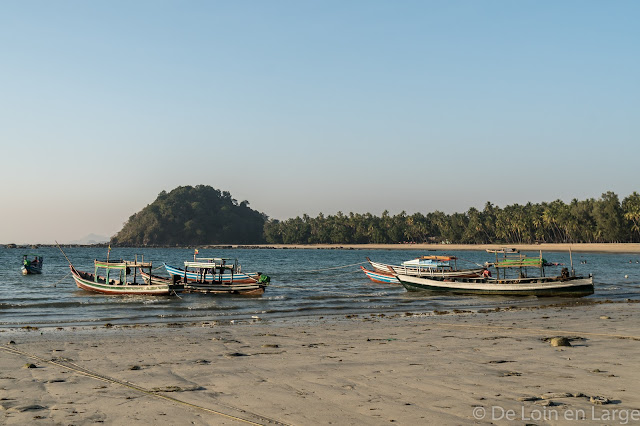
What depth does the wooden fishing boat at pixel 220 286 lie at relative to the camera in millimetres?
43062

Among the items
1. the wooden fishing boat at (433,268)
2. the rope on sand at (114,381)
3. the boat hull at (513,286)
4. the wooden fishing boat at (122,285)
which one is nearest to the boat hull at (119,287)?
the wooden fishing boat at (122,285)

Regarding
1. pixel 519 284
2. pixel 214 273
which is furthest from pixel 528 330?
pixel 214 273

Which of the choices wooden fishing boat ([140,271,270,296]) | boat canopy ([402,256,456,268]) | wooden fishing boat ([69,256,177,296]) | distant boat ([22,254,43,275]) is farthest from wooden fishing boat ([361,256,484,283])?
distant boat ([22,254,43,275])

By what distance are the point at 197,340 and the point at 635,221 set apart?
171038 millimetres

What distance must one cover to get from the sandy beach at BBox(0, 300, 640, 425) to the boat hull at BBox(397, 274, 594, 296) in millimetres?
18154

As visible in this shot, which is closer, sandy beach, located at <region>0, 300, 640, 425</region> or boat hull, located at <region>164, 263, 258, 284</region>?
sandy beach, located at <region>0, 300, 640, 425</region>

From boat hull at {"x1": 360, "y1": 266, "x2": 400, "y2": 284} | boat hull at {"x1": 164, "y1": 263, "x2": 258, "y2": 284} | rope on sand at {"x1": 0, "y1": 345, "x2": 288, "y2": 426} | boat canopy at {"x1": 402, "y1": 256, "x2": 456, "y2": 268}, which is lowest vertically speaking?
boat hull at {"x1": 360, "y1": 266, "x2": 400, "y2": 284}

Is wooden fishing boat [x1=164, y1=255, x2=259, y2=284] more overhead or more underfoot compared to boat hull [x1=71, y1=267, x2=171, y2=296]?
more overhead

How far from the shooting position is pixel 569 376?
38.7ft

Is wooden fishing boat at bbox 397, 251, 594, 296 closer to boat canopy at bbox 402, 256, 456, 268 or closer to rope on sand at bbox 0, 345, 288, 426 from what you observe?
boat canopy at bbox 402, 256, 456, 268

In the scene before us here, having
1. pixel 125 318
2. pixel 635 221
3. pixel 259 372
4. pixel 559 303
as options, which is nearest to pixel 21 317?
pixel 125 318

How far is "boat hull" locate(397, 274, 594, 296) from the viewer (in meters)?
38.8

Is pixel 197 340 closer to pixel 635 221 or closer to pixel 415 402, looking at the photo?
pixel 415 402

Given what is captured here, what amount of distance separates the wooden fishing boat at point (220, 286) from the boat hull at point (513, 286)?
12464 mm
